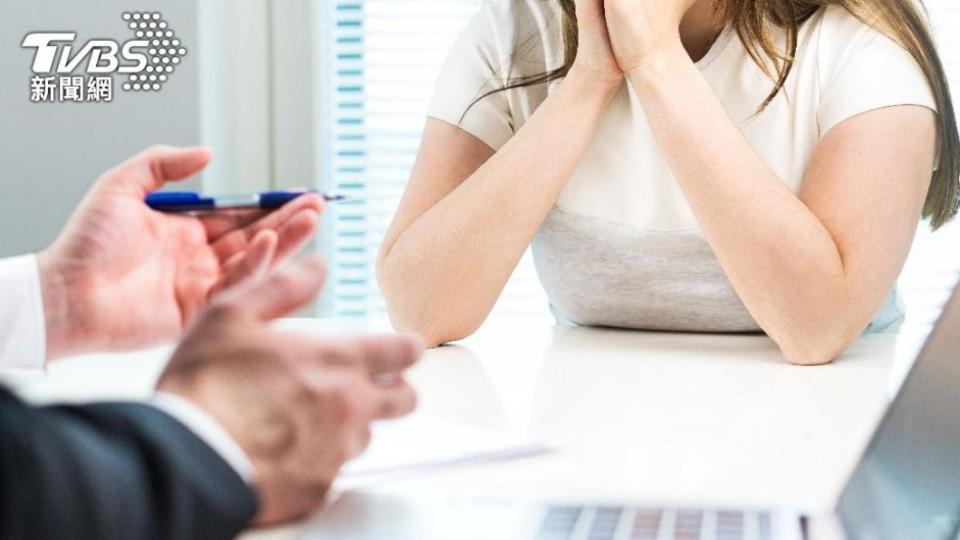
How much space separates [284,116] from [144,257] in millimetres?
1624

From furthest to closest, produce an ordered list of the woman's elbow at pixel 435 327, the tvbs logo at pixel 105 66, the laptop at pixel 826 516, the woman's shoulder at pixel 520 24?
the tvbs logo at pixel 105 66, the woman's shoulder at pixel 520 24, the woman's elbow at pixel 435 327, the laptop at pixel 826 516

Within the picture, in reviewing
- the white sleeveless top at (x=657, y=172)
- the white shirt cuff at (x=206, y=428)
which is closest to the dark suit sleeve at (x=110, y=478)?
the white shirt cuff at (x=206, y=428)

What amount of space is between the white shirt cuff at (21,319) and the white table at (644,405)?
0.06 meters

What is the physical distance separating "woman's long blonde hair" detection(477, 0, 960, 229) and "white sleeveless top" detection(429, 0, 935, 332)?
0.01m

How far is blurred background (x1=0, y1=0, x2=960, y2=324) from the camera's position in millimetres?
2277

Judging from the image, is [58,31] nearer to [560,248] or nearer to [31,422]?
[560,248]

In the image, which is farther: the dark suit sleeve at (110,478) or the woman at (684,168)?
the woman at (684,168)

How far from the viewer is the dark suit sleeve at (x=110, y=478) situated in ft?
1.18

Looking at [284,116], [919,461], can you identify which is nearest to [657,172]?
[919,461]

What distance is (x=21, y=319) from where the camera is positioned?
2.56ft

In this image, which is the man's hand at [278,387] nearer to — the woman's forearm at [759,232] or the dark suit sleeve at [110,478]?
the dark suit sleeve at [110,478]

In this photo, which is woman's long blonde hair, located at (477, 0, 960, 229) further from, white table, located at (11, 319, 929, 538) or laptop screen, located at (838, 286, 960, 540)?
laptop screen, located at (838, 286, 960, 540)

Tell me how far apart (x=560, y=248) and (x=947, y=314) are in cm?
81

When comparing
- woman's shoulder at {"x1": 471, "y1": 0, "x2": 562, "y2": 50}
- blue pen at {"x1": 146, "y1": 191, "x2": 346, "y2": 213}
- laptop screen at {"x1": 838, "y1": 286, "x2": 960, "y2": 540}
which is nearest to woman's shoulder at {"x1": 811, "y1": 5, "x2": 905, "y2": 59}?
woman's shoulder at {"x1": 471, "y1": 0, "x2": 562, "y2": 50}
